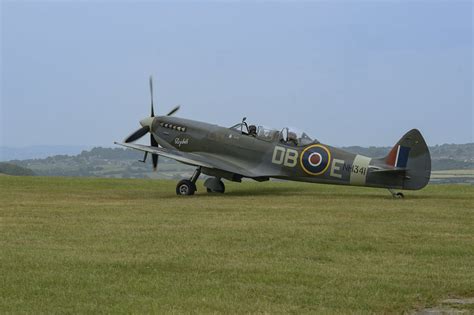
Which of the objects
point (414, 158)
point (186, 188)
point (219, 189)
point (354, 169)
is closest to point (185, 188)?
point (186, 188)

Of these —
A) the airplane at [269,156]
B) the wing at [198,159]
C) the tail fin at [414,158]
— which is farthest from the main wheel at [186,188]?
the tail fin at [414,158]

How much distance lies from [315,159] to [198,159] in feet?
12.2

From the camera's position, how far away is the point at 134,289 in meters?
7.55

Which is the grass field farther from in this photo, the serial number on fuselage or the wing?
the wing

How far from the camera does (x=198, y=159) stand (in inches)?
824

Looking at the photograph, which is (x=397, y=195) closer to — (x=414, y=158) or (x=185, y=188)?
(x=414, y=158)

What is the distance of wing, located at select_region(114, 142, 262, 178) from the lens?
66.8 ft

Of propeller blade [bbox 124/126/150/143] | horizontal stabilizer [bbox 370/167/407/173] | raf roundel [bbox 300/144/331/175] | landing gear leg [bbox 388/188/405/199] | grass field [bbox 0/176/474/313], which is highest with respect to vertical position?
propeller blade [bbox 124/126/150/143]

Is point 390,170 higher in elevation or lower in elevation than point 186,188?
higher

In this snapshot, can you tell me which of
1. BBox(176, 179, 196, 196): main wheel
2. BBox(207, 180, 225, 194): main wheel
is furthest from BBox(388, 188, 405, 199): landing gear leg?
BBox(176, 179, 196, 196): main wheel

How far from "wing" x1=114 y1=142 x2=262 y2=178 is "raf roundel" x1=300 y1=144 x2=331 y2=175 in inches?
63.2

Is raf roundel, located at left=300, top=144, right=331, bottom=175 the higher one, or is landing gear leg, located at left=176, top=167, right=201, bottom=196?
raf roundel, located at left=300, top=144, right=331, bottom=175

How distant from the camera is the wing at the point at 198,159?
20359mm

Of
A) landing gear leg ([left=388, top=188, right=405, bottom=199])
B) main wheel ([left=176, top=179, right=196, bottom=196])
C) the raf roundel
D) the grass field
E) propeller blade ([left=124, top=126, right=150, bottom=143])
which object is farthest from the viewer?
propeller blade ([left=124, top=126, right=150, bottom=143])
